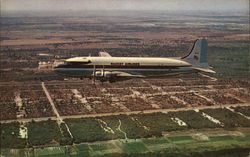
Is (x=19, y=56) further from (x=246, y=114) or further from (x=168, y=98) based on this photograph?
(x=246, y=114)

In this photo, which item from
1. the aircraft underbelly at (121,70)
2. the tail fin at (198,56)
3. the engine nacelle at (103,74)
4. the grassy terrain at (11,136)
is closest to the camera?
the engine nacelle at (103,74)

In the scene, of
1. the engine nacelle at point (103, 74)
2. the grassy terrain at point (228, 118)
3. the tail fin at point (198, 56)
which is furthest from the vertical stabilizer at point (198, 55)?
the grassy terrain at point (228, 118)

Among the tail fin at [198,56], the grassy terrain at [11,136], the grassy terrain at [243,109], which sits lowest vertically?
the grassy terrain at [11,136]

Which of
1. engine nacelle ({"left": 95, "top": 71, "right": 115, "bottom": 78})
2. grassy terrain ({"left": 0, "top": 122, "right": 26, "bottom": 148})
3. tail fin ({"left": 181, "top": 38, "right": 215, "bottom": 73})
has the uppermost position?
tail fin ({"left": 181, "top": 38, "right": 215, "bottom": 73})

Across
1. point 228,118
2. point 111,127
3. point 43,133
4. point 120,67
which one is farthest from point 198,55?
point 43,133

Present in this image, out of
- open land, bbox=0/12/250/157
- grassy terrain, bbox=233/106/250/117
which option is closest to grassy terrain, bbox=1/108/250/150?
open land, bbox=0/12/250/157

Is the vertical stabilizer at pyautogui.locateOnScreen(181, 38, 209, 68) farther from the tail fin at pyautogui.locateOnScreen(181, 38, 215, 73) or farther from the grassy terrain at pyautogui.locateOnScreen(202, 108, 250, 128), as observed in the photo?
the grassy terrain at pyautogui.locateOnScreen(202, 108, 250, 128)

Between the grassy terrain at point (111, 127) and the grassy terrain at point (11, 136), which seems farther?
the grassy terrain at point (111, 127)

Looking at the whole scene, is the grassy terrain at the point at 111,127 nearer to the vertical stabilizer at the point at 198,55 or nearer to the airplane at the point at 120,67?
the airplane at the point at 120,67
